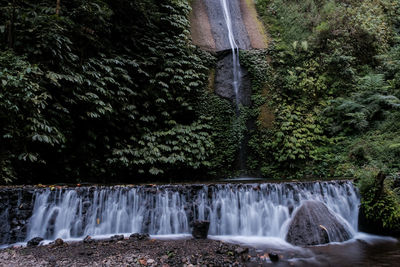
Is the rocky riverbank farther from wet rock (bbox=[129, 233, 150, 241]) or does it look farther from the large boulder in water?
the large boulder in water

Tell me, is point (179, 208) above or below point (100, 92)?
below

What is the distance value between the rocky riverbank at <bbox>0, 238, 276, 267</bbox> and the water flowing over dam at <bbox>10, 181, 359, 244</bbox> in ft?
2.96

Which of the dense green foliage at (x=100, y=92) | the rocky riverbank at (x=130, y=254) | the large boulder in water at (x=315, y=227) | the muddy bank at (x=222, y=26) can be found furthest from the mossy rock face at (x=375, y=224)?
the muddy bank at (x=222, y=26)

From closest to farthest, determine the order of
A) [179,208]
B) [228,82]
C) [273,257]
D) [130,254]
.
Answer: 1. [130,254]
2. [273,257]
3. [179,208]
4. [228,82]

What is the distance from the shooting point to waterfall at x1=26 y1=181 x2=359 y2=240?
596cm

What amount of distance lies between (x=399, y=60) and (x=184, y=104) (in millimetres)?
9813

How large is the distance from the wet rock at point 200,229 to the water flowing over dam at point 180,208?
1.78 ft

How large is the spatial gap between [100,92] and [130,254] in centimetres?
631

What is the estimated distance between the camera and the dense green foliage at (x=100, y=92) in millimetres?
6963

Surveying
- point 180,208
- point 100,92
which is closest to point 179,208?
point 180,208

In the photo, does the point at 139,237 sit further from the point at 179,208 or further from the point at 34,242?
the point at 34,242

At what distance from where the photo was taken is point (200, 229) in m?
5.77

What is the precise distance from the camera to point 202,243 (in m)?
5.24

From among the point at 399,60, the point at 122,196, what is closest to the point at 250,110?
the point at 399,60
